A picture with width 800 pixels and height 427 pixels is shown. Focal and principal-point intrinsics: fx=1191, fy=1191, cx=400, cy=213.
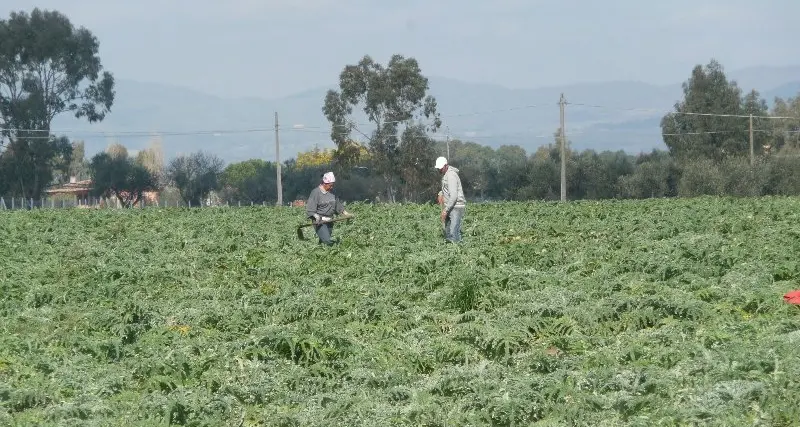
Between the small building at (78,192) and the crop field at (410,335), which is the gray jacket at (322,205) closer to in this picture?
the crop field at (410,335)

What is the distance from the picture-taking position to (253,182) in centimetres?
9238

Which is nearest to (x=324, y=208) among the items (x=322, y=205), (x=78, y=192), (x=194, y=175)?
(x=322, y=205)

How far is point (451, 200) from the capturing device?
18625 millimetres

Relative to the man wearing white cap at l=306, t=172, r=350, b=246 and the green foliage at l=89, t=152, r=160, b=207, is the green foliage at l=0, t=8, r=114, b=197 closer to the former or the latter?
the green foliage at l=89, t=152, r=160, b=207

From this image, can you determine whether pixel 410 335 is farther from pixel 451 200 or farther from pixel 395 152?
pixel 395 152

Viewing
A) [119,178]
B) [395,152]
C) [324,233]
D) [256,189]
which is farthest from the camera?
[256,189]

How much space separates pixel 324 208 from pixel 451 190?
7.55ft

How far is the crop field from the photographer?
7.32 meters

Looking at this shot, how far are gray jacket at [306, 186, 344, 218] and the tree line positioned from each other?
5458 centimetres

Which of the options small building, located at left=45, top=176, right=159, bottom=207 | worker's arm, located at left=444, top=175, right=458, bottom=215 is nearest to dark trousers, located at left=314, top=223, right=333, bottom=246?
worker's arm, located at left=444, top=175, right=458, bottom=215

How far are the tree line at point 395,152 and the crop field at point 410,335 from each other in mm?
57457

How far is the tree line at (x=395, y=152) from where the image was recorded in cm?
7612

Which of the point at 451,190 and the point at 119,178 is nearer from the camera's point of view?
the point at 451,190

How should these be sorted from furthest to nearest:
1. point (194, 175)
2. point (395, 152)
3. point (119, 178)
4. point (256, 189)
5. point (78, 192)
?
point (78, 192), point (194, 175), point (256, 189), point (119, 178), point (395, 152)
